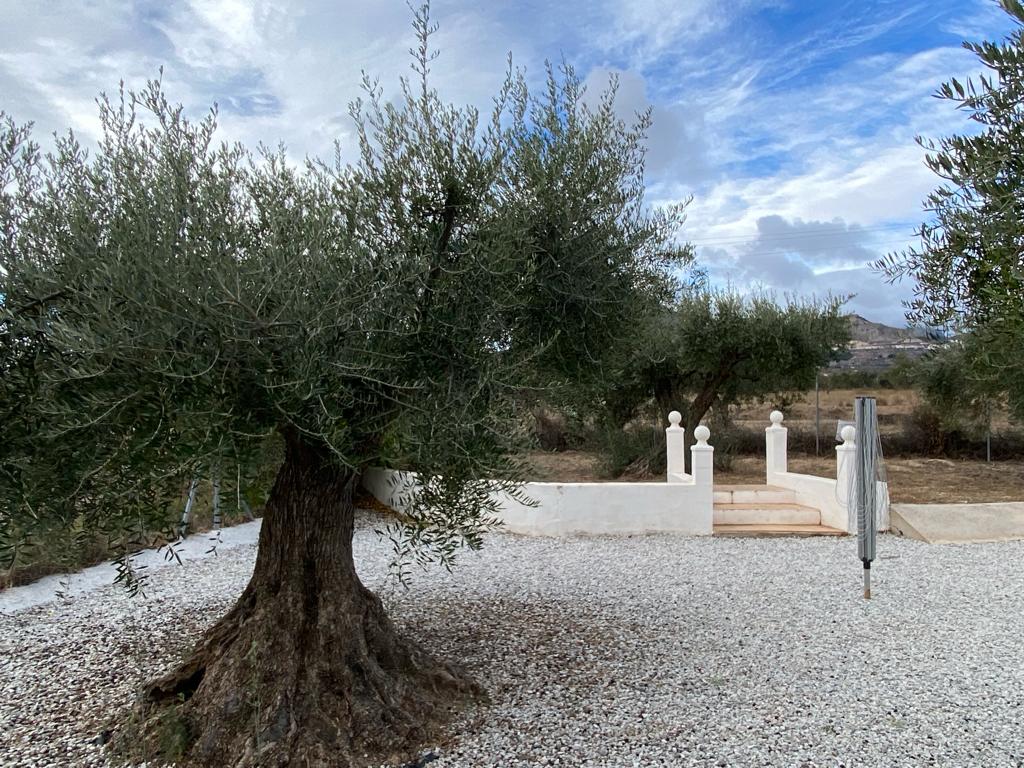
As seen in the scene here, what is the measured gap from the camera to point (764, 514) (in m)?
11.5

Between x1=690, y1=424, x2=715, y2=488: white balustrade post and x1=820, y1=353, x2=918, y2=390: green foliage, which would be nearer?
x1=690, y1=424, x2=715, y2=488: white balustrade post

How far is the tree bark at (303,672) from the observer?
3.92m

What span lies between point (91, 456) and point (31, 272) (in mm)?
893

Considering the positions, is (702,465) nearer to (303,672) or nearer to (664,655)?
(664,655)

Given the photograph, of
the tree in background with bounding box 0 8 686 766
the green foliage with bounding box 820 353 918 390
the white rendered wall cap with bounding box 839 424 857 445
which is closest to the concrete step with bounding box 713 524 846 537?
the white rendered wall cap with bounding box 839 424 857 445

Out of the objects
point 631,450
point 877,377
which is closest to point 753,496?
point 631,450

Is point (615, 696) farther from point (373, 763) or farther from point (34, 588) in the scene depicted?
point (34, 588)

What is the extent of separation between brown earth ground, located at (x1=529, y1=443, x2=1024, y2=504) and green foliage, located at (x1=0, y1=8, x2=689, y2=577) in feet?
29.8

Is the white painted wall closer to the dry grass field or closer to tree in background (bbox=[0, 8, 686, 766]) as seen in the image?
the dry grass field

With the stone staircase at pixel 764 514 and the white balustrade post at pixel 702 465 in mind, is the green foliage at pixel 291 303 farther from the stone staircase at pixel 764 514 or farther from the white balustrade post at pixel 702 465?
the stone staircase at pixel 764 514

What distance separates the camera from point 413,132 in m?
4.16

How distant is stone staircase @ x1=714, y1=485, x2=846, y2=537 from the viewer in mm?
10859

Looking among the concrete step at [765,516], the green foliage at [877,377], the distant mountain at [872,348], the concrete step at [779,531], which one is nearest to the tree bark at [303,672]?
the concrete step at [779,531]

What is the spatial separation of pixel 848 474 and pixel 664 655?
6.44 meters
